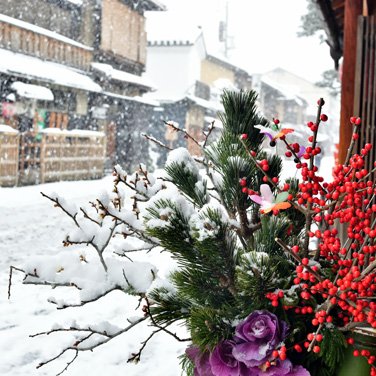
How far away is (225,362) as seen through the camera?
1.16m

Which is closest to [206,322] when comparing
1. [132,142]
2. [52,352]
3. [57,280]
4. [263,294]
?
[263,294]

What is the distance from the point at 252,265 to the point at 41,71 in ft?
48.0

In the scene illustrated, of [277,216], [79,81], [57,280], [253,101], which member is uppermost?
[79,81]

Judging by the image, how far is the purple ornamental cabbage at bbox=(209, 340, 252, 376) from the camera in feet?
3.78

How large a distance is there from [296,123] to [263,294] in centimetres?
5476

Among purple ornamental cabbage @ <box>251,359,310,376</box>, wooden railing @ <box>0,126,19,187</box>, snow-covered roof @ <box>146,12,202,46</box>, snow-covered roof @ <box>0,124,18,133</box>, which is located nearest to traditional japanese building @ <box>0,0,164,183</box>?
snow-covered roof @ <box>0,124,18,133</box>

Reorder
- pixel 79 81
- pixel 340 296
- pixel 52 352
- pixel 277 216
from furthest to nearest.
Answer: pixel 79 81
pixel 52 352
pixel 277 216
pixel 340 296

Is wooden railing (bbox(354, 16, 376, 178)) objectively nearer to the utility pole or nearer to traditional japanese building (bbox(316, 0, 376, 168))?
traditional japanese building (bbox(316, 0, 376, 168))

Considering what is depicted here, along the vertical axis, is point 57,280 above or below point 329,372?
above

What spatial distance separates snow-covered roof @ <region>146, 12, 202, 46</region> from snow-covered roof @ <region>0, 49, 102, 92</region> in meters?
16.3

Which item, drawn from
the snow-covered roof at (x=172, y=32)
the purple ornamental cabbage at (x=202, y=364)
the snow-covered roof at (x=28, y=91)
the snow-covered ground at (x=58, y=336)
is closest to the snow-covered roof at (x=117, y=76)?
the snow-covered roof at (x=28, y=91)

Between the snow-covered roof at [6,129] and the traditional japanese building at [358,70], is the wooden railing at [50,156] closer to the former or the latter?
the snow-covered roof at [6,129]

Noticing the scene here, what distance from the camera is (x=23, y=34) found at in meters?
15.4

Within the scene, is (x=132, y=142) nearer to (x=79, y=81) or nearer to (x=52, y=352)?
(x=79, y=81)
